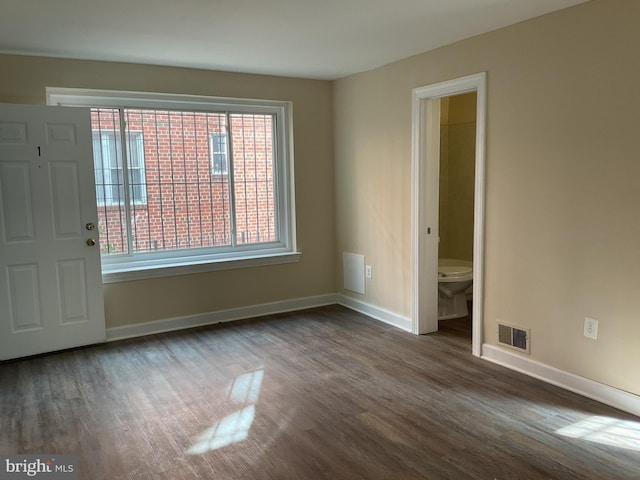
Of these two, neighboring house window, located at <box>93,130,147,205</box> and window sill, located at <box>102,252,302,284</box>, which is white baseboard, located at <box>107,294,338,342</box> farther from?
neighboring house window, located at <box>93,130,147,205</box>

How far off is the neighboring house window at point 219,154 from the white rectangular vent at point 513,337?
292 centimetres

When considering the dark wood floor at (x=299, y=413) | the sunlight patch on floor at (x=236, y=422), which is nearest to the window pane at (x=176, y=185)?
the dark wood floor at (x=299, y=413)

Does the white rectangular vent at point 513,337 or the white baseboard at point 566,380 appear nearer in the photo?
the white baseboard at point 566,380

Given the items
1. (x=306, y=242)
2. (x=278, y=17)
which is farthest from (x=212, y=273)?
(x=278, y=17)

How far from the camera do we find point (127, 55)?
3.97 m

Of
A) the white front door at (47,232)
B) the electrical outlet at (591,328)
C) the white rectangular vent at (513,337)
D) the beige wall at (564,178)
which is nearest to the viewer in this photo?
the beige wall at (564,178)

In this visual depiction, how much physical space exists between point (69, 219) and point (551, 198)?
3.56 m

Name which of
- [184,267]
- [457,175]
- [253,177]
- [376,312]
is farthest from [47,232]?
[457,175]

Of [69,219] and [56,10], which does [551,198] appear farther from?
[69,219]

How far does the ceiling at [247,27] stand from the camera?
2.86 metres

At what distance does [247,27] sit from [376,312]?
282 cm

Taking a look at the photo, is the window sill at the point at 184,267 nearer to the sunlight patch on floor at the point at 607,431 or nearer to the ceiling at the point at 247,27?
the ceiling at the point at 247,27

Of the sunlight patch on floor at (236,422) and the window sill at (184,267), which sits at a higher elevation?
the window sill at (184,267)

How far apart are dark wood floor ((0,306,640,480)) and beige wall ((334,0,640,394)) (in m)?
0.42
